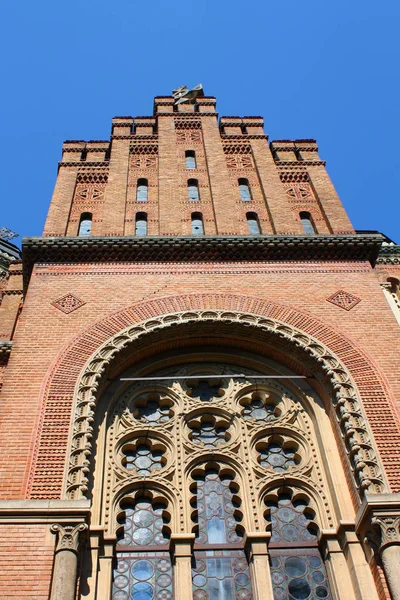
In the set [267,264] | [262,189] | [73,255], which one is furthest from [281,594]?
[262,189]

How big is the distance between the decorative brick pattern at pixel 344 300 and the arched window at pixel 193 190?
166 inches

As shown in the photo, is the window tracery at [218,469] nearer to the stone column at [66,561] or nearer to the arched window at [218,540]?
the arched window at [218,540]

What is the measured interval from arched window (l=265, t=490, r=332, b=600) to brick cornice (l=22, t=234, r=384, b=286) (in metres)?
4.66

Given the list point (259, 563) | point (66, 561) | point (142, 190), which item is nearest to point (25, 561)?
point (66, 561)

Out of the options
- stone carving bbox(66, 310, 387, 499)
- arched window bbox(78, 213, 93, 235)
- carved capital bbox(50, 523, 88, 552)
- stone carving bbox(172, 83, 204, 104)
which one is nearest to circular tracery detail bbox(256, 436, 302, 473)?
stone carving bbox(66, 310, 387, 499)

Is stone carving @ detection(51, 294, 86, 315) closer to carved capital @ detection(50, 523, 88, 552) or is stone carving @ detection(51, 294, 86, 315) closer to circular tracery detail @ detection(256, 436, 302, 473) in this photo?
circular tracery detail @ detection(256, 436, 302, 473)

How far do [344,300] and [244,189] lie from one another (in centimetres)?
464

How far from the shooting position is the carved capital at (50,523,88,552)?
23.9 ft

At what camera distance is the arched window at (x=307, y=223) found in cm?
1359

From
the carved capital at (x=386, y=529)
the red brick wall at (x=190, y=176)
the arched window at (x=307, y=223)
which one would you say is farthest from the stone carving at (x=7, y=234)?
the carved capital at (x=386, y=529)

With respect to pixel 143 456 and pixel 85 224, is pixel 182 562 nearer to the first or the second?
pixel 143 456

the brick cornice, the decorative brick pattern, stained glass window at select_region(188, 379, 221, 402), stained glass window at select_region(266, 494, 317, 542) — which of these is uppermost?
the brick cornice

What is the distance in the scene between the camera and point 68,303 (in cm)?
1091

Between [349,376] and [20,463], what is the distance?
15.1ft
